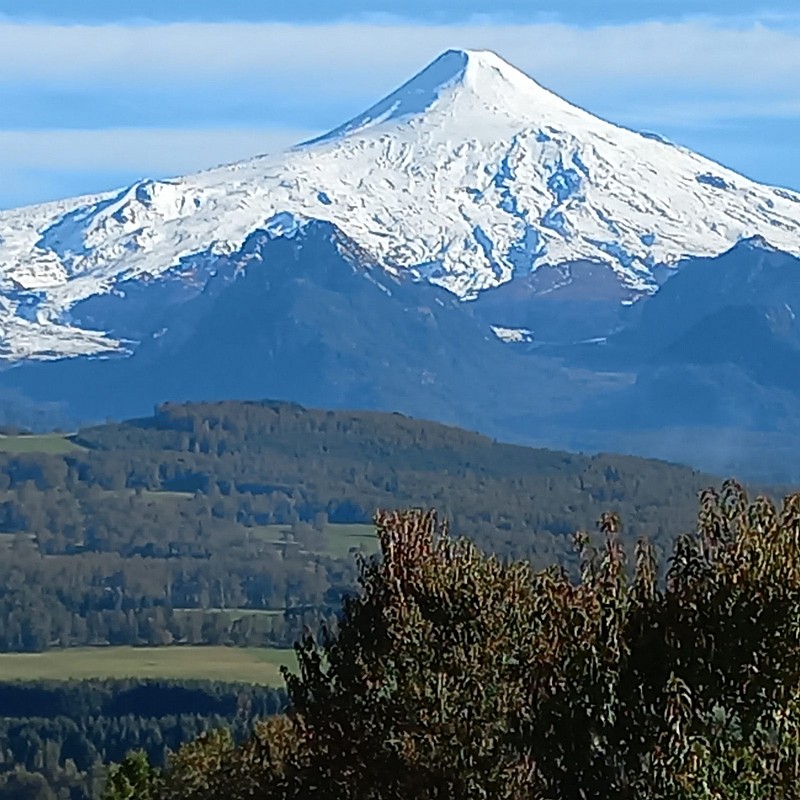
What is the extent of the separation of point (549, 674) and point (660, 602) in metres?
1.07

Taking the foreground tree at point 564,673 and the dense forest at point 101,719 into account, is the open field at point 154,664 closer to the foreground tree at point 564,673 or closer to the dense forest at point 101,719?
the dense forest at point 101,719

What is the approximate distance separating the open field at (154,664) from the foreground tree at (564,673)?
99257 millimetres

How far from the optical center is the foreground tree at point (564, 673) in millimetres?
13758

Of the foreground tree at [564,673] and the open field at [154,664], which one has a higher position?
the foreground tree at [564,673]

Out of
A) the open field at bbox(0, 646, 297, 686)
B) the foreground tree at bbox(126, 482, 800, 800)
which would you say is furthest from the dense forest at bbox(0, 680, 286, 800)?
the foreground tree at bbox(126, 482, 800, 800)

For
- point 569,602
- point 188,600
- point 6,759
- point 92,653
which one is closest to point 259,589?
point 188,600

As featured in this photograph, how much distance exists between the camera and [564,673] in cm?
1510

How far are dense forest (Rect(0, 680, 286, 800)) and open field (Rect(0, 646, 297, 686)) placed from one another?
110 inches

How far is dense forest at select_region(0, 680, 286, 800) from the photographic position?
4085 inches

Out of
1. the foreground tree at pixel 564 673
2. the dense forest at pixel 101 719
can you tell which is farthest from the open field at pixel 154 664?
the foreground tree at pixel 564 673

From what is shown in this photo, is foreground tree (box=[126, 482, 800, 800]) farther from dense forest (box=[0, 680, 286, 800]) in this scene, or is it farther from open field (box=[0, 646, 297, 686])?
open field (box=[0, 646, 297, 686])

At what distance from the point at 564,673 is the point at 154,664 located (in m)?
121

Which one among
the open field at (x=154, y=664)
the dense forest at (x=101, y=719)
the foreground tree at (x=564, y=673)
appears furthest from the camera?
the open field at (x=154, y=664)

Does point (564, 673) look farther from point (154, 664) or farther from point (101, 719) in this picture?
point (154, 664)
